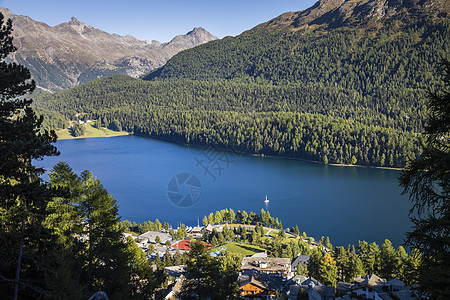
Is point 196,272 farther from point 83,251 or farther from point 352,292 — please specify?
point 352,292

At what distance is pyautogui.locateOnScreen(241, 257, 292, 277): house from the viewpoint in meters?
25.7

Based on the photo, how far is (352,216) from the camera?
41531 mm

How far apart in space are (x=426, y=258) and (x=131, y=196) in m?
49.9

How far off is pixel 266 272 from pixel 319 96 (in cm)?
11693

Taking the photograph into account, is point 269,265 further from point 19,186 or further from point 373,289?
point 19,186

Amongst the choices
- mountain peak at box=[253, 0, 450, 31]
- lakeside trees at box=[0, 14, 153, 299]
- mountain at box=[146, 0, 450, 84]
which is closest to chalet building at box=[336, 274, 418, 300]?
lakeside trees at box=[0, 14, 153, 299]

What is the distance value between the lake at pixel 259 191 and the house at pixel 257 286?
14.7 m

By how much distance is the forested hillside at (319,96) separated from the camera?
84.4 metres

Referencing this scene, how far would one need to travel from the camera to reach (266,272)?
25219mm

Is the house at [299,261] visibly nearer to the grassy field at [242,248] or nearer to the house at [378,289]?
the grassy field at [242,248]

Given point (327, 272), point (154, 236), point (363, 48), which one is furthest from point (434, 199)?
point (363, 48)

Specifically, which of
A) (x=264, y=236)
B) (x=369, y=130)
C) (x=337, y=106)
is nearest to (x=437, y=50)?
(x=337, y=106)

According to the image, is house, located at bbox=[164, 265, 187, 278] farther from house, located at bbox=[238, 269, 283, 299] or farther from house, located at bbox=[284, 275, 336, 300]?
house, located at bbox=[284, 275, 336, 300]

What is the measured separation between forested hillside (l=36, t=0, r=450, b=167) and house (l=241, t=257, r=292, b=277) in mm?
51502
